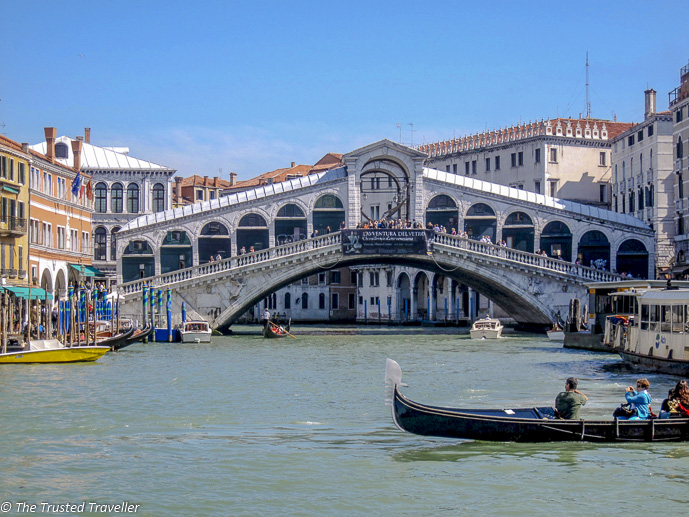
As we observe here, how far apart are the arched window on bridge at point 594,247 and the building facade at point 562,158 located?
1117cm

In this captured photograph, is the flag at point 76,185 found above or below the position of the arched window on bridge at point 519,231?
above

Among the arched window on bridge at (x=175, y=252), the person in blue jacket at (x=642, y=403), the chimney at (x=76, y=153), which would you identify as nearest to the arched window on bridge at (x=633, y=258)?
the arched window on bridge at (x=175, y=252)

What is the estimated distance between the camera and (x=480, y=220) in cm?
3909

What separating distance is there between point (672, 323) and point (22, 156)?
19.8 meters

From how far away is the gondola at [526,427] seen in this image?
41.7 ft

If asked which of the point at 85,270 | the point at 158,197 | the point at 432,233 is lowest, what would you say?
the point at 85,270

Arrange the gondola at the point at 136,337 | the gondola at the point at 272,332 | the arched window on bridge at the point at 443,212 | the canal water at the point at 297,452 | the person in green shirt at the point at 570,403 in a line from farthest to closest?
1. the arched window on bridge at the point at 443,212
2. the gondola at the point at 272,332
3. the gondola at the point at 136,337
4. the person in green shirt at the point at 570,403
5. the canal water at the point at 297,452

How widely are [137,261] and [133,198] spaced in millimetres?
11709

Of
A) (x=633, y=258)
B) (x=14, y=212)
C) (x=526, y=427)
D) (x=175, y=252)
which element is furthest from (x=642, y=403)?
(x=175, y=252)

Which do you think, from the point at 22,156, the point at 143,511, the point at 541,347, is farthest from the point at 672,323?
the point at 22,156

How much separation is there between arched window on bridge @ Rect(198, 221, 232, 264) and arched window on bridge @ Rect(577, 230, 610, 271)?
12.8 metres

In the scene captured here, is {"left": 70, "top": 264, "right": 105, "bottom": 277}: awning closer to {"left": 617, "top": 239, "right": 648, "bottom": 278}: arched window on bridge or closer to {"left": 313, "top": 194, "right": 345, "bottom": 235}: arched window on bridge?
{"left": 313, "top": 194, "right": 345, "bottom": 235}: arched window on bridge

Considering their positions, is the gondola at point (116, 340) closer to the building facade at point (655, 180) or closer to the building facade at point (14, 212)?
the building facade at point (14, 212)

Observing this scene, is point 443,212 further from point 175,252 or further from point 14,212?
point 14,212
